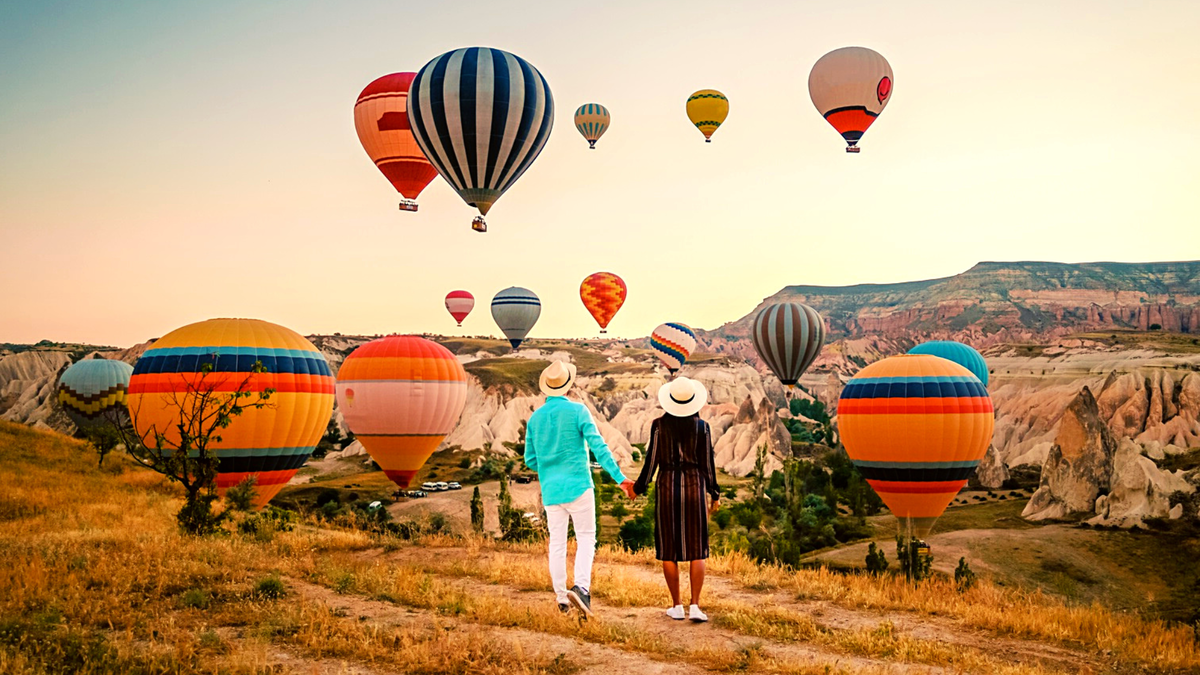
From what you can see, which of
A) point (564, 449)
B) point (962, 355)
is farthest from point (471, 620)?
point (962, 355)

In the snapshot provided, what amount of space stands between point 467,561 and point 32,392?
98.6 meters

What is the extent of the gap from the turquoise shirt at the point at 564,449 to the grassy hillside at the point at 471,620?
1103 mm

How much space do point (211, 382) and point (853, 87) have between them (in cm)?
2666

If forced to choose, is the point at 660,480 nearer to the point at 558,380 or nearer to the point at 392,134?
the point at 558,380

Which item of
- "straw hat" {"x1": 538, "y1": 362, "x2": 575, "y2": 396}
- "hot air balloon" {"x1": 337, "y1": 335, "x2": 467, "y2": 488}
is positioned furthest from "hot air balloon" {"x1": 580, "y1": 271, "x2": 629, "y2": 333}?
"straw hat" {"x1": 538, "y1": 362, "x2": 575, "y2": 396}

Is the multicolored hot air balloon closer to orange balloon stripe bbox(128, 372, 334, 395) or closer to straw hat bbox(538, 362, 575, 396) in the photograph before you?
orange balloon stripe bbox(128, 372, 334, 395)

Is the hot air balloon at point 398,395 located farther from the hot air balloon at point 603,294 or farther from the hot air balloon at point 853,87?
the hot air balloon at point 603,294

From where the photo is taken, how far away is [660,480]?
829 cm

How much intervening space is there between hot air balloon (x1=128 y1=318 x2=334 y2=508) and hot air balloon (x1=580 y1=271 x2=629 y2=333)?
45.4 metres

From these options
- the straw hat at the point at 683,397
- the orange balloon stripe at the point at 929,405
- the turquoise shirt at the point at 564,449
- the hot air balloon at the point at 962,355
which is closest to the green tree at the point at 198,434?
the turquoise shirt at the point at 564,449

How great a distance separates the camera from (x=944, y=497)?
73.5ft

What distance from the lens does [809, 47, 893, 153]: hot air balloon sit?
33.9 metres

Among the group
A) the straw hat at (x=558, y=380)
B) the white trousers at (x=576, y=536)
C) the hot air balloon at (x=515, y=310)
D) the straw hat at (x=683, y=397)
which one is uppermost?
the hot air balloon at (x=515, y=310)

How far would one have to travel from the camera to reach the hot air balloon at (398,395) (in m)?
21.7
